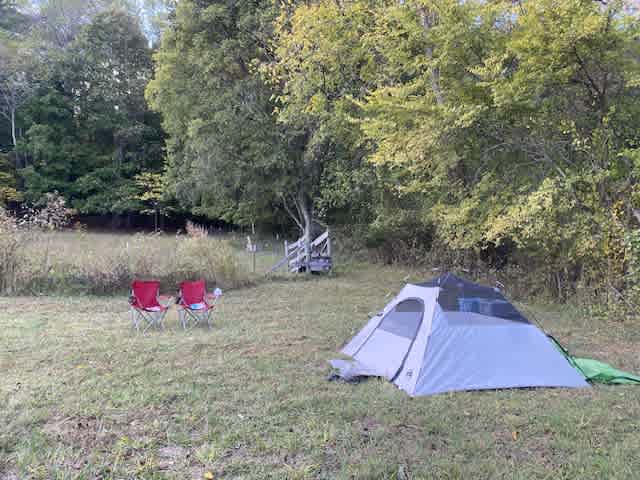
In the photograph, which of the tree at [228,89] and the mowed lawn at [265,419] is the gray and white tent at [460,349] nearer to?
the mowed lawn at [265,419]

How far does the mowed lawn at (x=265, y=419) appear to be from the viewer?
283 cm

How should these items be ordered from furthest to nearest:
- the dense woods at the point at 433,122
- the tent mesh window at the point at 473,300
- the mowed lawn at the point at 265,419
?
the dense woods at the point at 433,122 < the tent mesh window at the point at 473,300 < the mowed lawn at the point at 265,419

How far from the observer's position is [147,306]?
6652 millimetres

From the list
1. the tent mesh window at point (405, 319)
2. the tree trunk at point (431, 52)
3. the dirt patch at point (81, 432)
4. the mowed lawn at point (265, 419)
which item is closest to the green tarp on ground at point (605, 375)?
the mowed lawn at point (265, 419)

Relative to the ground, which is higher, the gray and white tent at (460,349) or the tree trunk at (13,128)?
the tree trunk at (13,128)

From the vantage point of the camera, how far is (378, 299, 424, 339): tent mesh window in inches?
181

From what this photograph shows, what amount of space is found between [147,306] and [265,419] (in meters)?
3.81

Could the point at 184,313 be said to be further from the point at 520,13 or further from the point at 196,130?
the point at 196,130

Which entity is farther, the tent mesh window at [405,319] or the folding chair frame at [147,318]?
the folding chair frame at [147,318]

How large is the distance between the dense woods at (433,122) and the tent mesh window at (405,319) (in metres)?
3.38

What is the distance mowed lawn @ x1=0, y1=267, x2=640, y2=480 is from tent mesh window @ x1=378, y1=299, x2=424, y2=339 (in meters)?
0.61

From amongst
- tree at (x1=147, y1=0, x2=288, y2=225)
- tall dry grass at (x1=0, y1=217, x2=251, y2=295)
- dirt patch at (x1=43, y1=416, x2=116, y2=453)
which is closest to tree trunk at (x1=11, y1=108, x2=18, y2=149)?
tree at (x1=147, y1=0, x2=288, y2=225)

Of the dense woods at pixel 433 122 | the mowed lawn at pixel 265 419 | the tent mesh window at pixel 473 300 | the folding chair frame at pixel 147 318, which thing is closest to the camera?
the mowed lawn at pixel 265 419

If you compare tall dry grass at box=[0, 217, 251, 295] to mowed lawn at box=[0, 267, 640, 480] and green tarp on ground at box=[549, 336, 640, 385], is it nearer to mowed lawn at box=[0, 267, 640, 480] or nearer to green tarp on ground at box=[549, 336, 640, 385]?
mowed lawn at box=[0, 267, 640, 480]
